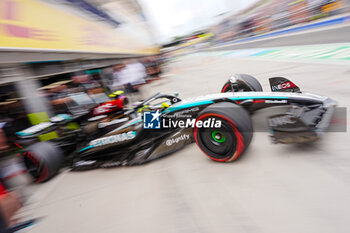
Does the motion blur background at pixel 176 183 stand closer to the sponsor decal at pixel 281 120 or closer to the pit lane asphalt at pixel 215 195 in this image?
the pit lane asphalt at pixel 215 195

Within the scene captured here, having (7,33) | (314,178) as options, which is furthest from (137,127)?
(7,33)

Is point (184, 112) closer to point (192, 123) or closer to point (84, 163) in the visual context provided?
point (192, 123)

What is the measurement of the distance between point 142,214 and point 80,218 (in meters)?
0.69

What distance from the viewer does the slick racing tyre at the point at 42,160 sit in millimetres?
2715

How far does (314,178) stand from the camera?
66.9 inches

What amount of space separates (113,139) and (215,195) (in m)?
1.59

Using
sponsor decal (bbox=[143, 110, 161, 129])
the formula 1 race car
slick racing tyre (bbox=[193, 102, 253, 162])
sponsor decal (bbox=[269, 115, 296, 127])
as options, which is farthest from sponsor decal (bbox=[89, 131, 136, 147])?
sponsor decal (bbox=[269, 115, 296, 127])

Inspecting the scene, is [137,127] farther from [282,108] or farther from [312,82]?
[312,82]

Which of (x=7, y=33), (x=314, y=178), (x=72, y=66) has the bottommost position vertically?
(x=314, y=178)

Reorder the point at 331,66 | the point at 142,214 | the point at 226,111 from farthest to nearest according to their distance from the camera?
the point at 331,66 < the point at 226,111 < the point at 142,214

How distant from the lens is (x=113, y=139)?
2.73 metres

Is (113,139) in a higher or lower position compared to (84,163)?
higher

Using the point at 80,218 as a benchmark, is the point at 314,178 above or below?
above

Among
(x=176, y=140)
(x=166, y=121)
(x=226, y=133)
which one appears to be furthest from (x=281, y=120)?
(x=166, y=121)
